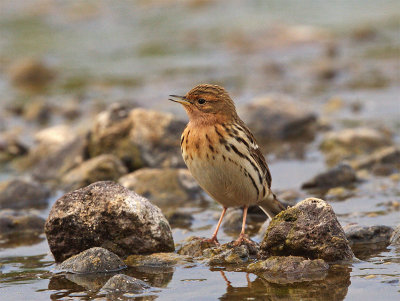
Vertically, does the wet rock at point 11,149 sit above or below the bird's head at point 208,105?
above

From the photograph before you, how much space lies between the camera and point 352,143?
13.0 m

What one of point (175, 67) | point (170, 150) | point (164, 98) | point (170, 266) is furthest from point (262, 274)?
point (175, 67)

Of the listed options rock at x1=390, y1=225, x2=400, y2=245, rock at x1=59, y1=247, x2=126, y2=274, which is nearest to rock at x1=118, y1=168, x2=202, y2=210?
rock at x1=59, y1=247, x2=126, y2=274

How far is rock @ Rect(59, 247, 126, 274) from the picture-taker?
7.12 meters

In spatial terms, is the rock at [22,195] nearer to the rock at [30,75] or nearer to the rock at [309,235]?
the rock at [309,235]

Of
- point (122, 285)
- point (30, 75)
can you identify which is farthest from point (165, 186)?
point (30, 75)

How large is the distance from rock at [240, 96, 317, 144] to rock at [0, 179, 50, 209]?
186 inches

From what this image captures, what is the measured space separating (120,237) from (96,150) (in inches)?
202

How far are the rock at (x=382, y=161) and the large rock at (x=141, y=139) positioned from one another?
9.29ft

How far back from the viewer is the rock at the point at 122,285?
641 centimetres

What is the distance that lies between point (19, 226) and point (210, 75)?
42.7ft

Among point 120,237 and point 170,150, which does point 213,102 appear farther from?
point 170,150

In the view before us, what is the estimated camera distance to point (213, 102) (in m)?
8.41

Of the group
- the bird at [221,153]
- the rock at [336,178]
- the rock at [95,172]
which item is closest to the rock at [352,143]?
the rock at [336,178]
